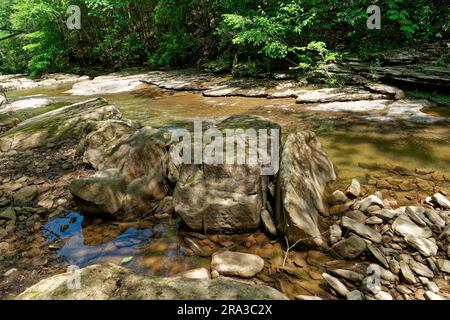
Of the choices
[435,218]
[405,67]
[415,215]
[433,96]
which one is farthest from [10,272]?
[405,67]

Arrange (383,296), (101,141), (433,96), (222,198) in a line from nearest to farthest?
(383,296) < (222,198) < (101,141) < (433,96)

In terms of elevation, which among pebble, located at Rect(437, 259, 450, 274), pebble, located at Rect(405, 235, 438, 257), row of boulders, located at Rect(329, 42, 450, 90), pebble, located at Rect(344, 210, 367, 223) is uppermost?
row of boulders, located at Rect(329, 42, 450, 90)

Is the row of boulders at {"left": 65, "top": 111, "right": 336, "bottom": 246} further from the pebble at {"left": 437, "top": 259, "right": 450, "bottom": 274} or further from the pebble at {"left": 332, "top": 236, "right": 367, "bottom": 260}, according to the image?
the pebble at {"left": 437, "top": 259, "right": 450, "bottom": 274}

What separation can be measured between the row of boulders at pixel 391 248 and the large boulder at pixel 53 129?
475cm

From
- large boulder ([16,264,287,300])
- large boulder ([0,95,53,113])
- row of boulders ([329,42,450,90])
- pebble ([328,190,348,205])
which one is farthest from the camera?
large boulder ([0,95,53,113])

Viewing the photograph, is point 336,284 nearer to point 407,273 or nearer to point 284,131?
point 407,273

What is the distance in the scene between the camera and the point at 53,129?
538cm

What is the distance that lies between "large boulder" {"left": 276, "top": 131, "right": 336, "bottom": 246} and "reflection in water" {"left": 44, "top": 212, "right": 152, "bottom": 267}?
144 centimetres

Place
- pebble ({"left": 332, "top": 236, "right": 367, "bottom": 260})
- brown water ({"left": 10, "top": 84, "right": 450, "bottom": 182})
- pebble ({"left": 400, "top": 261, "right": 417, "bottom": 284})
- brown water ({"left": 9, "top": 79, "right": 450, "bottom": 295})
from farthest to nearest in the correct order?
brown water ({"left": 10, "top": 84, "right": 450, "bottom": 182})
brown water ({"left": 9, "top": 79, "right": 450, "bottom": 295})
pebble ({"left": 332, "top": 236, "right": 367, "bottom": 260})
pebble ({"left": 400, "top": 261, "right": 417, "bottom": 284})

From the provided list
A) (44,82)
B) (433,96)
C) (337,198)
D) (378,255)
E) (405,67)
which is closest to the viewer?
(378,255)

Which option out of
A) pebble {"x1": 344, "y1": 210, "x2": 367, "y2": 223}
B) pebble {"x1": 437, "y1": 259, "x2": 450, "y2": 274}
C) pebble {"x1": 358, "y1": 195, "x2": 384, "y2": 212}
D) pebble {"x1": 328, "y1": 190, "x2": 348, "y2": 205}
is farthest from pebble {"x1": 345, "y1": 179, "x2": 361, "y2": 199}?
pebble {"x1": 437, "y1": 259, "x2": 450, "y2": 274}

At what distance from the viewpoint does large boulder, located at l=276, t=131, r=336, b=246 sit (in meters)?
2.65

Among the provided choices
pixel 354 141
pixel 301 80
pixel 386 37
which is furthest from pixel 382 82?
pixel 354 141

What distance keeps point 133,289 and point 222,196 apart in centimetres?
135
